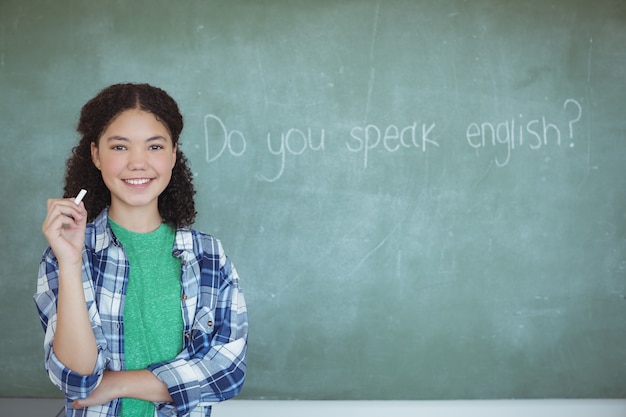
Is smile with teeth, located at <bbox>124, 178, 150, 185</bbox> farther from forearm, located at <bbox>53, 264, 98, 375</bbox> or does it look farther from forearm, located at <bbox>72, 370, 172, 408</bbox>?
forearm, located at <bbox>72, 370, 172, 408</bbox>

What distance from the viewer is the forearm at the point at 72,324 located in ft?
3.74

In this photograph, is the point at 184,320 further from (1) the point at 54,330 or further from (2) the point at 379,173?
(2) the point at 379,173

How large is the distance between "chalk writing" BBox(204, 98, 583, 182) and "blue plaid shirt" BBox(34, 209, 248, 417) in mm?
1222

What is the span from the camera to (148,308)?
1.28 metres

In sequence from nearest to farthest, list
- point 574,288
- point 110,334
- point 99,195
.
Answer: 1. point 110,334
2. point 99,195
3. point 574,288

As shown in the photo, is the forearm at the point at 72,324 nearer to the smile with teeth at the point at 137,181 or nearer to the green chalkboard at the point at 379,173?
the smile with teeth at the point at 137,181

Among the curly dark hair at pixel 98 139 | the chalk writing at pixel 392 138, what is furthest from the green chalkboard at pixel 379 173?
the curly dark hair at pixel 98 139

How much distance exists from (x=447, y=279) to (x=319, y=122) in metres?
0.82

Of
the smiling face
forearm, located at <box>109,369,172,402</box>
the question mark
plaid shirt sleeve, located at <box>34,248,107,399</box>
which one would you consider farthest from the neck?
the question mark

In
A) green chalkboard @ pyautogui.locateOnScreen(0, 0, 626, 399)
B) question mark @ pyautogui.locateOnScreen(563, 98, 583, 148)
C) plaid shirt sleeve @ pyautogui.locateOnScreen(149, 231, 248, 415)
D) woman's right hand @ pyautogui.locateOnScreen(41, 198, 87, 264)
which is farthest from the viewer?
question mark @ pyautogui.locateOnScreen(563, 98, 583, 148)

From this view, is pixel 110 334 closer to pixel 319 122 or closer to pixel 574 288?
pixel 319 122

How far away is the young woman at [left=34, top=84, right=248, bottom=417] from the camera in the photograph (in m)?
1.17

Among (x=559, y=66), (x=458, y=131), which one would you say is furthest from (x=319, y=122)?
(x=559, y=66)

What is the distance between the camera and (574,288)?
2.67 m
